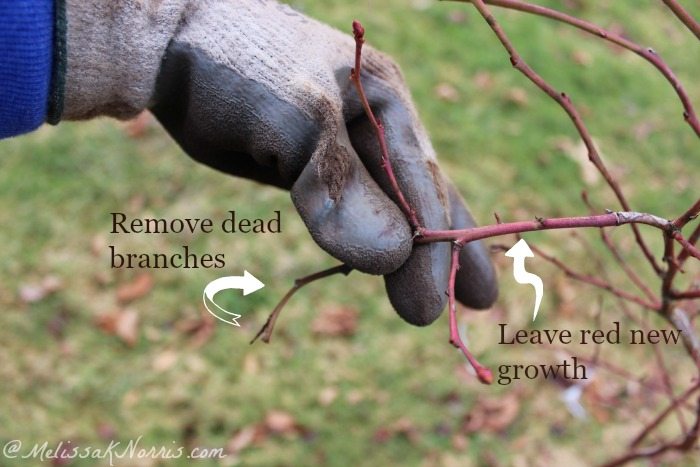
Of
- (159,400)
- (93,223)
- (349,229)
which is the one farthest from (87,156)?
(349,229)

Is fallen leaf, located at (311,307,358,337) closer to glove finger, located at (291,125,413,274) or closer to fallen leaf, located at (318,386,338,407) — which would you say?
fallen leaf, located at (318,386,338,407)

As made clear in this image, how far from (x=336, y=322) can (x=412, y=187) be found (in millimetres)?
1503

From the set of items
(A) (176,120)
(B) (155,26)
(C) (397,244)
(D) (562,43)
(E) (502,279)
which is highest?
(B) (155,26)

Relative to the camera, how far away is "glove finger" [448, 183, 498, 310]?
1471mm

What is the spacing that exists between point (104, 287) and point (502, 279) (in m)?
1.66

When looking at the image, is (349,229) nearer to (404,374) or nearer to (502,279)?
(404,374)

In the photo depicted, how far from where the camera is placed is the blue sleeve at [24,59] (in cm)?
117

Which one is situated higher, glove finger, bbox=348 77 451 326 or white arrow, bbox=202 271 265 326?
glove finger, bbox=348 77 451 326

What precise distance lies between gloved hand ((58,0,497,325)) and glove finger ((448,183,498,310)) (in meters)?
0.02

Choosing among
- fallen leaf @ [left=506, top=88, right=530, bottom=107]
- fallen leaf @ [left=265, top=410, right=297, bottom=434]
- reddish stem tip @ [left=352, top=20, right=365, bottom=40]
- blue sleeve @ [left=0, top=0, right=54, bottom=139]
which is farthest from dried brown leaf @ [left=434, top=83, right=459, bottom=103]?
reddish stem tip @ [left=352, top=20, right=365, bottom=40]

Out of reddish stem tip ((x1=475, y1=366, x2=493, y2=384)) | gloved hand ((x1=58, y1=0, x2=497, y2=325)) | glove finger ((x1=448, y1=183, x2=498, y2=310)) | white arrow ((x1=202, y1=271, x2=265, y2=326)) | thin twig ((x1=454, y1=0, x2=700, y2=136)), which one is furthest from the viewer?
white arrow ((x1=202, y1=271, x2=265, y2=326))

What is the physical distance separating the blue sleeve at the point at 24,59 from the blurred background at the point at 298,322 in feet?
4.89

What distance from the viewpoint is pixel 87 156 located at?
10.5 ft

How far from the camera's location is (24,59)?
47.3 inches
